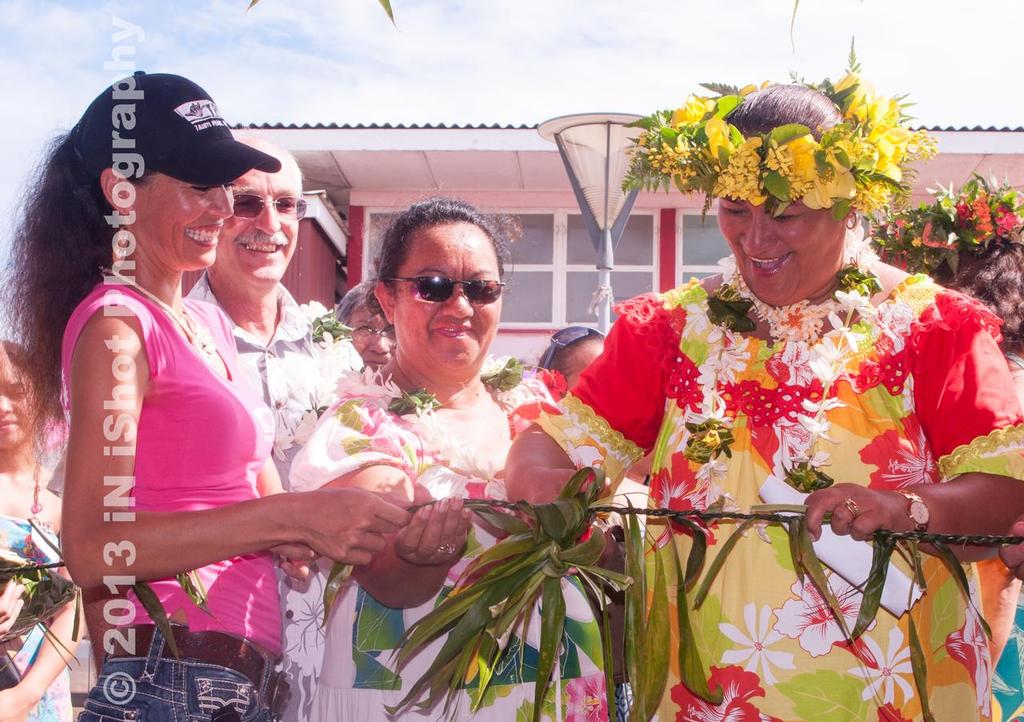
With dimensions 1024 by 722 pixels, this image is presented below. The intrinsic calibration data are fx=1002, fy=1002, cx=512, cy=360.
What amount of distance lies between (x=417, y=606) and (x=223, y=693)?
2.22ft

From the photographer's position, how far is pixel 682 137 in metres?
2.52

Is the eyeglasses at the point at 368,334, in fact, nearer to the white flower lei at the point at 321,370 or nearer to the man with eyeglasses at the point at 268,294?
the white flower lei at the point at 321,370

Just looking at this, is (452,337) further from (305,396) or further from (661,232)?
(661,232)

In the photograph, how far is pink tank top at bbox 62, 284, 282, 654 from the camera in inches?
81.3

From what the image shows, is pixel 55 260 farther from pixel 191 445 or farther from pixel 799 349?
pixel 799 349

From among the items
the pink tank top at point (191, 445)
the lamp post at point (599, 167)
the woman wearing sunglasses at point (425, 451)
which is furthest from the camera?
the lamp post at point (599, 167)

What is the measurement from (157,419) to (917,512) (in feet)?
5.15

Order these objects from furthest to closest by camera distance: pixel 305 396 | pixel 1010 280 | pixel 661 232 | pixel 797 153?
pixel 661 232, pixel 1010 280, pixel 305 396, pixel 797 153

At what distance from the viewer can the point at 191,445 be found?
2127mm

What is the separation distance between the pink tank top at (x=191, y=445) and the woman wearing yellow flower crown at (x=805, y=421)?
0.68m

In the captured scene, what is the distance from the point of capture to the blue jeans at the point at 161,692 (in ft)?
6.64

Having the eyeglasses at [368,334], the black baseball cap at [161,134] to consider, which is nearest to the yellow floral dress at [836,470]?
the black baseball cap at [161,134]

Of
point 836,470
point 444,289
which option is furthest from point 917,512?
point 444,289

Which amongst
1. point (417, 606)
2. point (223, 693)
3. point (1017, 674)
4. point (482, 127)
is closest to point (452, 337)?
point (417, 606)
